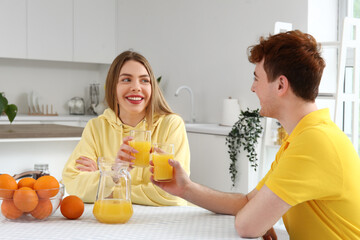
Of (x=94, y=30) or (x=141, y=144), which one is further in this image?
(x=94, y=30)

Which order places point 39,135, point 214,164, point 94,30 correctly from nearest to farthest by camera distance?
point 39,135, point 214,164, point 94,30

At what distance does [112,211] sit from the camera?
140 cm

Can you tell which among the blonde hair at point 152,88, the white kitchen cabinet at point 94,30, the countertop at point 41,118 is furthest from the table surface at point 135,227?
the white kitchen cabinet at point 94,30

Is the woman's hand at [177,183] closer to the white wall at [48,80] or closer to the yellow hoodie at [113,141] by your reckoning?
the yellow hoodie at [113,141]

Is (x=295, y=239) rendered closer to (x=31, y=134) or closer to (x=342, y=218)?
(x=342, y=218)

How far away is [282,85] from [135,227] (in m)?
0.58

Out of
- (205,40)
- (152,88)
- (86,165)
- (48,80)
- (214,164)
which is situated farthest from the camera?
(48,80)

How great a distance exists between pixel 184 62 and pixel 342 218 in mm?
3819

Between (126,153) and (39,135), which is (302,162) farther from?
(39,135)

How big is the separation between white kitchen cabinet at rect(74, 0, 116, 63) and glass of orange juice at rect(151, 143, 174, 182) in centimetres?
461

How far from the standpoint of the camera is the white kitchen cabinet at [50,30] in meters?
5.66

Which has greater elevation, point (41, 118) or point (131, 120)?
point (131, 120)

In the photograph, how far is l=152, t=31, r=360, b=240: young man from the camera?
4.25ft

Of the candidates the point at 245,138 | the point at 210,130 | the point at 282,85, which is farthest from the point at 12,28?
the point at 282,85
